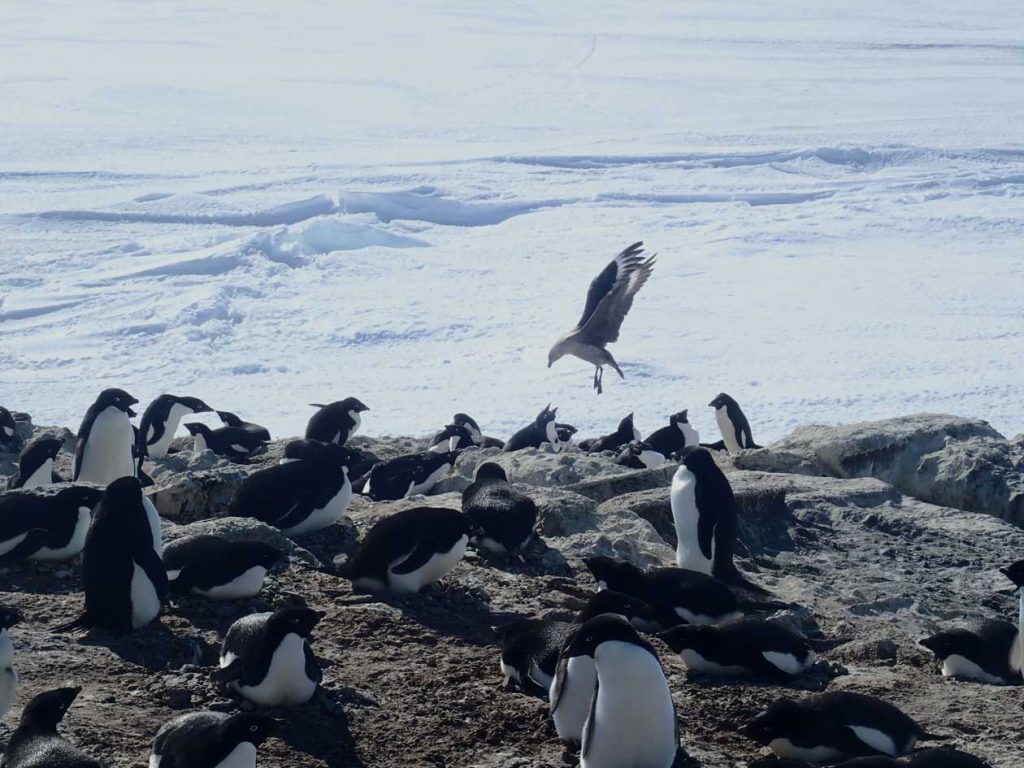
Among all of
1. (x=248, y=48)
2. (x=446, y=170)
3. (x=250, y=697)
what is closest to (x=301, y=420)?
(x=250, y=697)

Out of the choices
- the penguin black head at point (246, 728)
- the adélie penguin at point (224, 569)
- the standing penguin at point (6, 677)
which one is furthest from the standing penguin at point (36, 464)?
the penguin black head at point (246, 728)

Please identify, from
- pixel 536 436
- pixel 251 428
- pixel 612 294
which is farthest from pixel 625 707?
pixel 612 294

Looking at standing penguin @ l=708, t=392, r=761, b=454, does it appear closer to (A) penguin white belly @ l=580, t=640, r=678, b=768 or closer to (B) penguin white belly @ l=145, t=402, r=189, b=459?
(B) penguin white belly @ l=145, t=402, r=189, b=459

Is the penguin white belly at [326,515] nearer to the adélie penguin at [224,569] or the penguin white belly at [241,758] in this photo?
the adélie penguin at [224,569]

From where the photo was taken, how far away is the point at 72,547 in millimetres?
5133

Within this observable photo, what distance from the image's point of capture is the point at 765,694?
400cm

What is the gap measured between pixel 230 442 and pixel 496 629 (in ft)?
15.7

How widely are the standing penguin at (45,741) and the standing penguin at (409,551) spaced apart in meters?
1.63

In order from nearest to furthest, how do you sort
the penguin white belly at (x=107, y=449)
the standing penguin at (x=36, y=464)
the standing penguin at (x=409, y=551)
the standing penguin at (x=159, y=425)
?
1. the standing penguin at (x=409, y=551)
2. the standing penguin at (x=36, y=464)
3. the penguin white belly at (x=107, y=449)
4. the standing penguin at (x=159, y=425)

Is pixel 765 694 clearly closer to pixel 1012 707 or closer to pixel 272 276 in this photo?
Answer: pixel 1012 707

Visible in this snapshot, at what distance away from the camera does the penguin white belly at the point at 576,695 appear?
3586 millimetres

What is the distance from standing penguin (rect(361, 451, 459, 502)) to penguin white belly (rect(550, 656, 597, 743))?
3.65 m

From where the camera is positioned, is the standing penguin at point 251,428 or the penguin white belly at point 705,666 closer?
the penguin white belly at point 705,666

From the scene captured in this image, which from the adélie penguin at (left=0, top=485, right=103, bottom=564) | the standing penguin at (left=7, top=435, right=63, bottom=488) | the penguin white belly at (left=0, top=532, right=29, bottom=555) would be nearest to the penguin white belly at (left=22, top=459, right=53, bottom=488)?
the standing penguin at (left=7, top=435, right=63, bottom=488)
